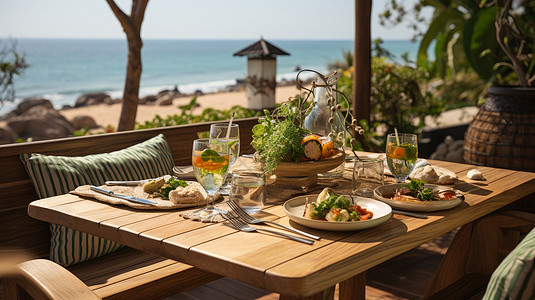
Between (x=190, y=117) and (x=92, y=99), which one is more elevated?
(x=190, y=117)

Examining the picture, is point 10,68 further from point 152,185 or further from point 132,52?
point 152,185

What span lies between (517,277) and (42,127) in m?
17.7

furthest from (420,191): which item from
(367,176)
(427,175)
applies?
(427,175)

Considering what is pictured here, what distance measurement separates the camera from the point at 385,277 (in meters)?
2.94

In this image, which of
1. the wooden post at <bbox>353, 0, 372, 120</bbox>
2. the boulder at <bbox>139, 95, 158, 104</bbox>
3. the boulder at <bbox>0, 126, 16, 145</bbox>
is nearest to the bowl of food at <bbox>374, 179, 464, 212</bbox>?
the wooden post at <bbox>353, 0, 372, 120</bbox>

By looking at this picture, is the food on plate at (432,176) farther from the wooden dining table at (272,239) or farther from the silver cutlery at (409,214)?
the silver cutlery at (409,214)

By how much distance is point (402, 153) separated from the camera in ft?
5.80

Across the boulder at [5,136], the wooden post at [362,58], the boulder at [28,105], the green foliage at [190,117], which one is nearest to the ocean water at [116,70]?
the boulder at [28,105]

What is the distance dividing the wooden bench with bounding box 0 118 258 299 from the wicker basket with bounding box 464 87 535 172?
2.12 m

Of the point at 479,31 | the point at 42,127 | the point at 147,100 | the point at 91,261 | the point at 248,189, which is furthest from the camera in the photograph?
the point at 147,100

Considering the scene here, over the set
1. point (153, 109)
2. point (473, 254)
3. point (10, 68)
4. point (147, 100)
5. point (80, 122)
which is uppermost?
point (10, 68)

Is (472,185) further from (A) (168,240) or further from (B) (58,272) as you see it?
(B) (58,272)

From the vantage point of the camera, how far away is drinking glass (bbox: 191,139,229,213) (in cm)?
155

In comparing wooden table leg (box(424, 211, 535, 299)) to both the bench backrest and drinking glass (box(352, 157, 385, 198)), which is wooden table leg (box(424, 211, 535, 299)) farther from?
the bench backrest
